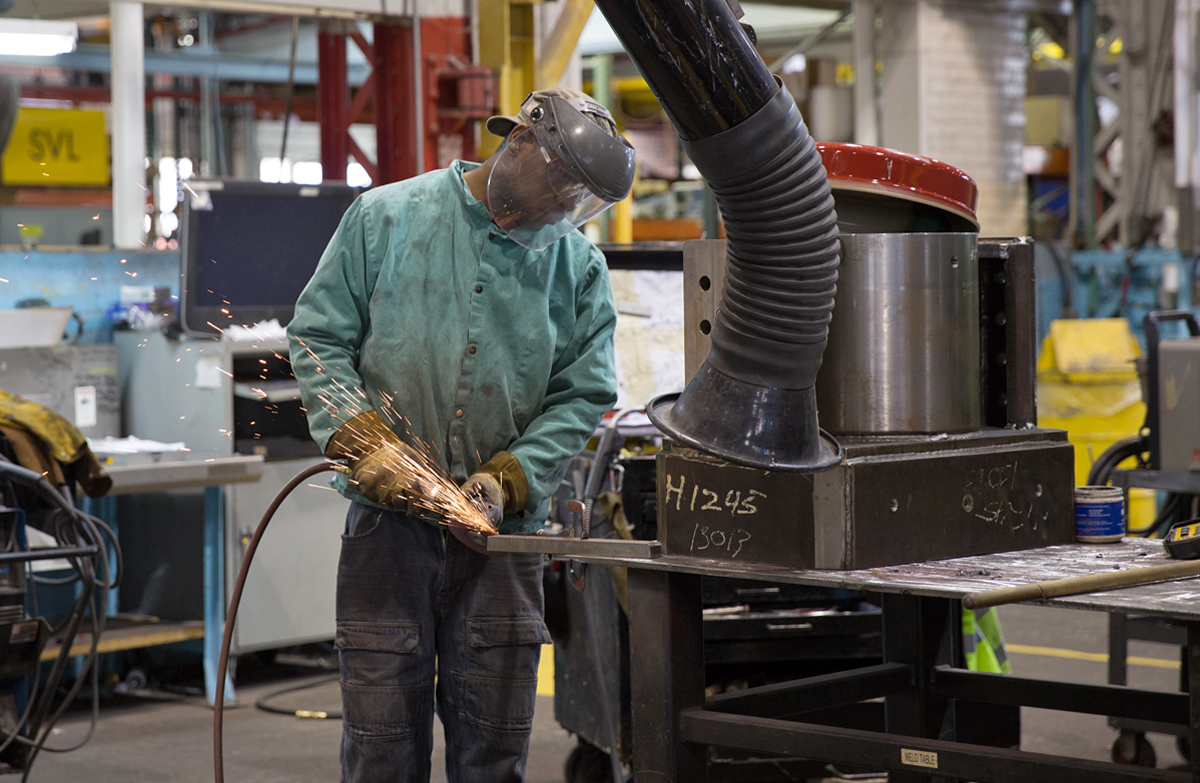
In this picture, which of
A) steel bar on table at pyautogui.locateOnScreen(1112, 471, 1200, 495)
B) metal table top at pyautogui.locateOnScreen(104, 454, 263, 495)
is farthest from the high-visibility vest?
metal table top at pyautogui.locateOnScreen(104, 454, 263, 495)

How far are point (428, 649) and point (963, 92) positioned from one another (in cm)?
800

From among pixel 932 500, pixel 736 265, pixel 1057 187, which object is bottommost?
pixel 932 500

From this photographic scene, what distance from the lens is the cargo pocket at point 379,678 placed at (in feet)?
8.26

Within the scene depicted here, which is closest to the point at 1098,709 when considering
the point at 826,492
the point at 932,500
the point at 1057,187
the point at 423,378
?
the point at 932,500

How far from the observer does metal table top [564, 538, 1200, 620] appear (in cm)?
196

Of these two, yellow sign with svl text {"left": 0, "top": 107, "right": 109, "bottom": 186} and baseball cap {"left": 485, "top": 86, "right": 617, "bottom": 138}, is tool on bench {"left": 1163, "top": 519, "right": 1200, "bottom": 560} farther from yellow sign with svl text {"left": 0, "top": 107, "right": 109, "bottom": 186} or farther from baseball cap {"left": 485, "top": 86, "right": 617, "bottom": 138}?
yellow sign with svl text {"left": 0, "top": 107, "right": 109, "bottom": 186}

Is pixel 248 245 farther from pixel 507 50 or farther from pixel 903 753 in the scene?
pixel 903 753

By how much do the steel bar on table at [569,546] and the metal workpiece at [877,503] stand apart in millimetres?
103

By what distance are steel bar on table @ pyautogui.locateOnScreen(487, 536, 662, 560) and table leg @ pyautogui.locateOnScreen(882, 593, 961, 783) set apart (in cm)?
85

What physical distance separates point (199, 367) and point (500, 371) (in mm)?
3173

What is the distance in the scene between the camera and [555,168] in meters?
2.47

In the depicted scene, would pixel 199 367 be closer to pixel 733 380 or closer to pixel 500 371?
pixel 500 371

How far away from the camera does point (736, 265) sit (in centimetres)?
205

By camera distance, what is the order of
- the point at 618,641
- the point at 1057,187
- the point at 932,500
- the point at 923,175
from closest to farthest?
the point at 932,500
the point at 923,175
the point at 618,641
the point at 1057,187
